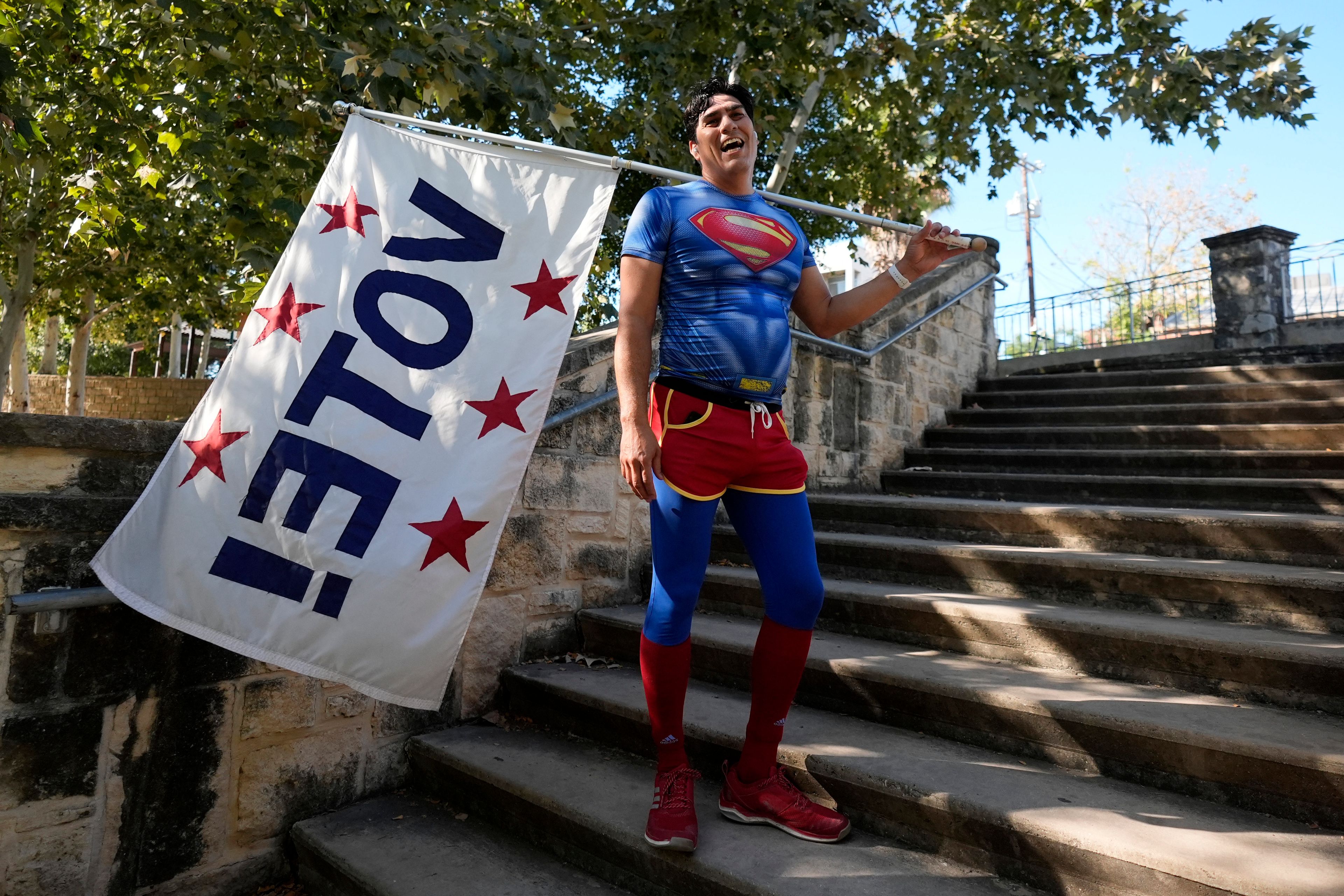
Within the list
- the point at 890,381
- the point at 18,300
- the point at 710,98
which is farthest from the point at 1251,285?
the point at 18,300

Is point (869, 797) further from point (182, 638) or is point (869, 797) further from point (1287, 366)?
point (1287, 366)

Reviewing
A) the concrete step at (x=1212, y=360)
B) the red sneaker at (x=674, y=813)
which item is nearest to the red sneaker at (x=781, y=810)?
the red sneaker at (x=674, y=813)

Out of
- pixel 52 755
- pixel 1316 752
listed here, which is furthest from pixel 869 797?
pixel 52 755

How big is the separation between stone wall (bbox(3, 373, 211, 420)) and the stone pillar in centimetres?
1922

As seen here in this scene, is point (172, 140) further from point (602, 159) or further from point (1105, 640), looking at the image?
point (1105, 640)

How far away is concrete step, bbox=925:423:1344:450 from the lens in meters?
4.32

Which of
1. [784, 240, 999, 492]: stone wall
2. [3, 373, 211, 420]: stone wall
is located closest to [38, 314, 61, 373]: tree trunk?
[3, 373, 211, 420]: stone wall

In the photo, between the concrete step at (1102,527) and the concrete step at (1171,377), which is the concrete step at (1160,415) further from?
the concrete step at (1102,527)

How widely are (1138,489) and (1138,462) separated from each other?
53 centimetres

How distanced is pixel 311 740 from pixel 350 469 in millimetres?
1113

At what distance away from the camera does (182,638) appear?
7.77 feet

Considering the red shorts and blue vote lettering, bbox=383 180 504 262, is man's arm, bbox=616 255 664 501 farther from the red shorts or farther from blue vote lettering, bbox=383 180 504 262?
blue vote lettering, bbox=383 180 504 262

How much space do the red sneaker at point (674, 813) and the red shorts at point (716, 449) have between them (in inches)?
29.5

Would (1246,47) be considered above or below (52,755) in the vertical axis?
above
